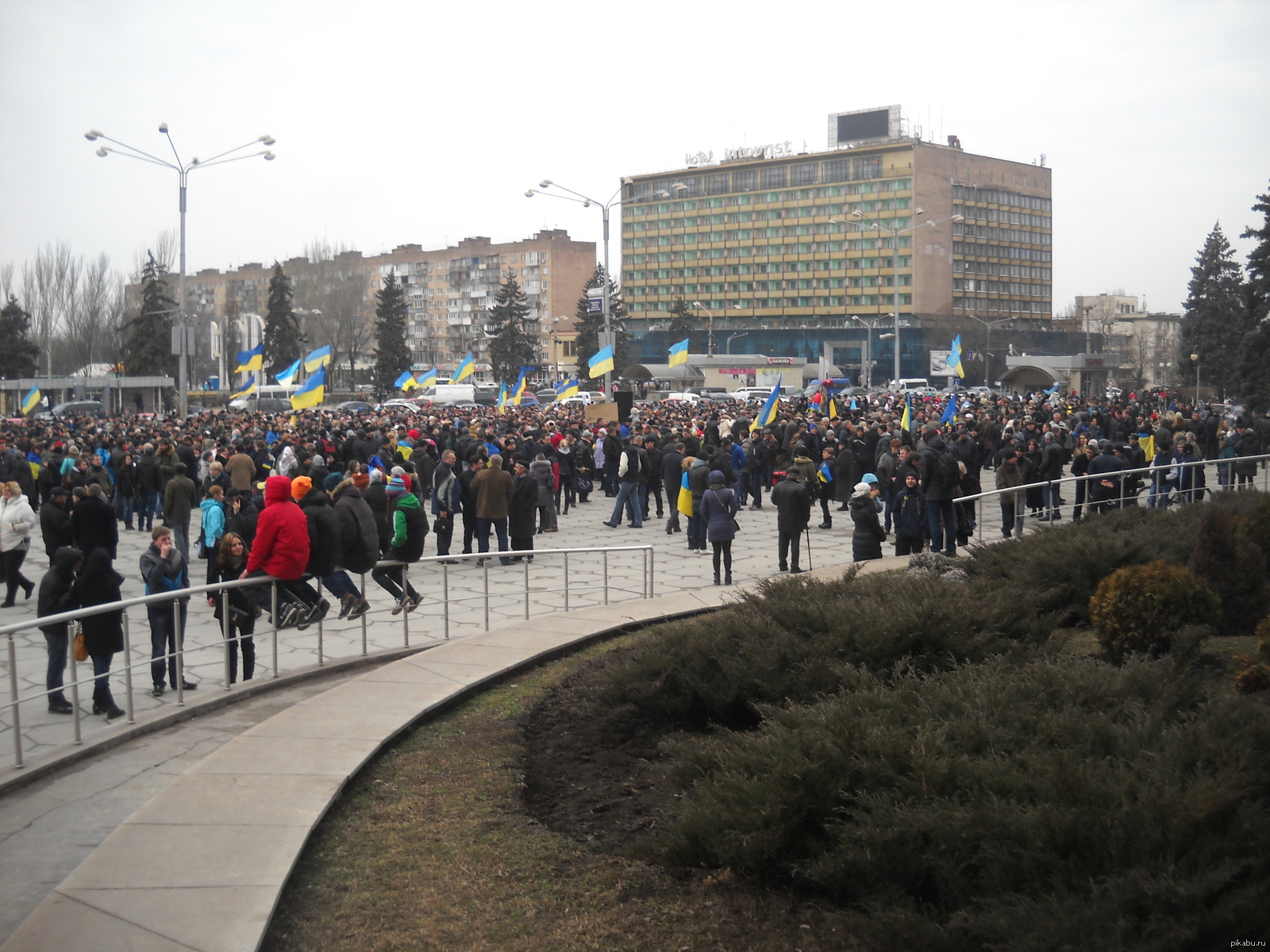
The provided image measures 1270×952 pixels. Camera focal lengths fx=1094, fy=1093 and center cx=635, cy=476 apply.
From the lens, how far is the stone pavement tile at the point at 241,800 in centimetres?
542

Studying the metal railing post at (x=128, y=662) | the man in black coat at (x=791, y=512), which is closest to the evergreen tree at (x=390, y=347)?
the man in black coat at (x=791, y=512)

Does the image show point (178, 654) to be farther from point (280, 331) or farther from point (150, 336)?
point (280, 331)

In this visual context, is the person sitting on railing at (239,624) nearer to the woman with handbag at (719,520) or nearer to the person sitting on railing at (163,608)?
the person sitting on railing at (163,608)

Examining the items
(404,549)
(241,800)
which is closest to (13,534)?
(404,549)

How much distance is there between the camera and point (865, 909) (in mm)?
4242

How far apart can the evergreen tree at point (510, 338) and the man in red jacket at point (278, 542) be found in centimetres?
7637

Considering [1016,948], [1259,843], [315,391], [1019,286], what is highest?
[1019,286]

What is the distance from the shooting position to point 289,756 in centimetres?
642

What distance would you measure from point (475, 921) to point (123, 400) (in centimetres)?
6324

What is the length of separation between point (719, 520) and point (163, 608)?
7.10m

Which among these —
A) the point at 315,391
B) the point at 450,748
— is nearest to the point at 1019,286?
the point at 315,391

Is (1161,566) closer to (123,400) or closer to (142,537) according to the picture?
(142,537)

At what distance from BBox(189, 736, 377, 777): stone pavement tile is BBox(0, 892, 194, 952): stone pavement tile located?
1727mm

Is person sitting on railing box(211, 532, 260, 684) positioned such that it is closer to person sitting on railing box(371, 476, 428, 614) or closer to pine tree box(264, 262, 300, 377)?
person sitting on railing box(371, 476, 428, 614)
